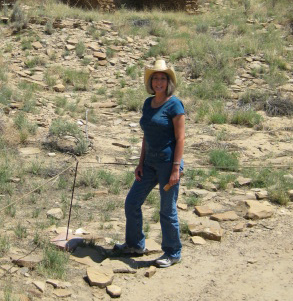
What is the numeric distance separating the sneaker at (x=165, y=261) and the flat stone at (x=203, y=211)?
1.17 m

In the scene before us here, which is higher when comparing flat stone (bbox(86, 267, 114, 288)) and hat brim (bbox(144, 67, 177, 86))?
hat brim (bbox(144, 67, 177, 86))

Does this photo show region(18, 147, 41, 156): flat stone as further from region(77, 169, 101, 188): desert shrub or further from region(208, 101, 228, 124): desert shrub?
region(208, 101, 228, 124): desert shrub

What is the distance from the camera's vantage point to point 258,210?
19.3 feet

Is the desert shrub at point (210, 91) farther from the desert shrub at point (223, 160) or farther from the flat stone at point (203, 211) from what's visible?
the flat stone at point (203, 211)

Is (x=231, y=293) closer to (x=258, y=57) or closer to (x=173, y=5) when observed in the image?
(x=258, y=57)

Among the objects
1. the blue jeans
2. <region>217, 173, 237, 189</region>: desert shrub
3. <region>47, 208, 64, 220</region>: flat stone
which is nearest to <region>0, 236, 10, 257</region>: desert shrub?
<region>47, 208, 64, 220</region>: flat stone

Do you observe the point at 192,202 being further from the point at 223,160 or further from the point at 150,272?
the point at 150,272

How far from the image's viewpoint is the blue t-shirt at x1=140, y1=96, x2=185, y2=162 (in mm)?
4438

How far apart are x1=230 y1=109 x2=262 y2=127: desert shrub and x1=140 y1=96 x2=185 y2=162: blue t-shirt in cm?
539

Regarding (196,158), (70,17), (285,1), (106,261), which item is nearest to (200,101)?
(196,158)

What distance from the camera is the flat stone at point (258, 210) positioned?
5816mm

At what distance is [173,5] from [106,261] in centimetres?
1423

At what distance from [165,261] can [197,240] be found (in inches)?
26.2

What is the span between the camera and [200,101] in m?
10.6
